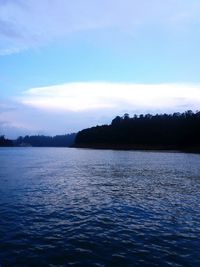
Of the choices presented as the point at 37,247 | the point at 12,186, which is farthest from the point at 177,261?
the point at 12,186

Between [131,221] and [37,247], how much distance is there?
30.1ft

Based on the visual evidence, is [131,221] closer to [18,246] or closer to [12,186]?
[18,246]

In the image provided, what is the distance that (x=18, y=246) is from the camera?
21594mm

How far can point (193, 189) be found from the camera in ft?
150

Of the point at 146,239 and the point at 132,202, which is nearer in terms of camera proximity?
the point at 146,239

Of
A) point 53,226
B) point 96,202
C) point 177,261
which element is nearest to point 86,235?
point 53,226

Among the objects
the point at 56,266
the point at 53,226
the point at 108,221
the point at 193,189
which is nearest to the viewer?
the point at 56,266

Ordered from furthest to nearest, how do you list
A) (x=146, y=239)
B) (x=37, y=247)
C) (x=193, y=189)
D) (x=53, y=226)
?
(x=193, y=189) < (x=53, y=226) < (x=146, y=239) < (x=37, y=247)

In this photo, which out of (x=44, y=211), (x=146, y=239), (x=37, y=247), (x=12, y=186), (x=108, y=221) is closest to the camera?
(x=37, y=247)

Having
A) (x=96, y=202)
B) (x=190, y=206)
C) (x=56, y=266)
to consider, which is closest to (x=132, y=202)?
(x=96, y=202)

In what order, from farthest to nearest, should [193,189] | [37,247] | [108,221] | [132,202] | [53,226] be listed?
[193,189] → [132,202] → [108,221] → [53,226] → [37,247]

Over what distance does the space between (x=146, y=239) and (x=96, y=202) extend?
44.5ft

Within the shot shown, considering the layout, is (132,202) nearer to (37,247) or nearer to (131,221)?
(131,221)

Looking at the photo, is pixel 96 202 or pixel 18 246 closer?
pixel 18 246
